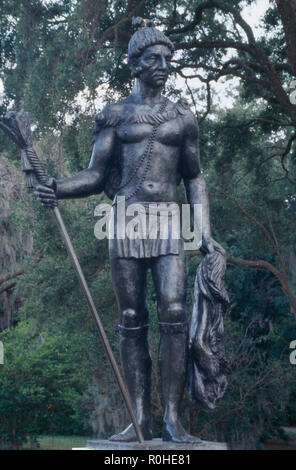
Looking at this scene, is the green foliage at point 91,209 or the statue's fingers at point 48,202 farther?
the green foliage at point 91,209

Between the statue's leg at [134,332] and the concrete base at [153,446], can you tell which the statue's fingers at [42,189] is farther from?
the concrete base at [153,446]

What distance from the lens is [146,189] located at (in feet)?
15.4

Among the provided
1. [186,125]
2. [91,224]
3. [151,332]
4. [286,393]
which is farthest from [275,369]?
[186,125]

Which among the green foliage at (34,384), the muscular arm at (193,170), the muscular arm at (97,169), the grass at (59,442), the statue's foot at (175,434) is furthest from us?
the grass at (59,442)

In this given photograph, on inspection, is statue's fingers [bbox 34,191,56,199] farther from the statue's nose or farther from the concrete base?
the concrete base

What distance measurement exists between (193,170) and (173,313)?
42.0 inches

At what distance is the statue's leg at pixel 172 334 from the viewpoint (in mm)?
4457

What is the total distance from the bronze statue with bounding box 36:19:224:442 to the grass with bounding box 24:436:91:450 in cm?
1029

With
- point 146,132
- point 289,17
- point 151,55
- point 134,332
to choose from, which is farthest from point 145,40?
point 289,17

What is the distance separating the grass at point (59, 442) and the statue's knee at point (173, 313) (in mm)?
10441

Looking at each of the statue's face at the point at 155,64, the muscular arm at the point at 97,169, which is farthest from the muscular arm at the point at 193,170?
the muscular arm at the point at 97,169

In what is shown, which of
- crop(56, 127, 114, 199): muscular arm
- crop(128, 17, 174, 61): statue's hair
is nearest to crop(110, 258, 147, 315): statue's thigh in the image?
crop(56, 127, 114, 199): muscular arm

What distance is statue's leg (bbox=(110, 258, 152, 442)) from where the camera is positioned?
14.9 feet

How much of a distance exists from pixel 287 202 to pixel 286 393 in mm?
5265
